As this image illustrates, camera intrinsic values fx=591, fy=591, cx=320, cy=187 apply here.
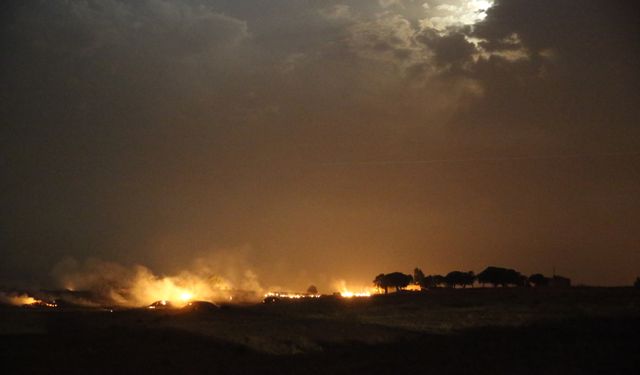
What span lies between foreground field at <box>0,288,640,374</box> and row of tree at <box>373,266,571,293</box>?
192 feet

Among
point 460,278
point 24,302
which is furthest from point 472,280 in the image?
point 24,302

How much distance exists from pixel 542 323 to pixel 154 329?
2113 cm

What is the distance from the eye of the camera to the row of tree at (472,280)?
98.2 m

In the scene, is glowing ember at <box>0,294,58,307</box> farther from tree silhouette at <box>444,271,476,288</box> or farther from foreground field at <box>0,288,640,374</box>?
tree silhouette at <box>444,271,476,288</box>

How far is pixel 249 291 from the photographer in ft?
338

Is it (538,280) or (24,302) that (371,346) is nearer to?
(24,302)

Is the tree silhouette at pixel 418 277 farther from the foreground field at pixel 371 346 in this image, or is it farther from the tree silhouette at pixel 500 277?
the foreground field at pixel 371 346

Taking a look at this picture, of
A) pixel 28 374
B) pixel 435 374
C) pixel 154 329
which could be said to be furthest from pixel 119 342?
pixel 435 374

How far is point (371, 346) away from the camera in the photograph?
2820cm

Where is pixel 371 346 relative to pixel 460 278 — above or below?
below

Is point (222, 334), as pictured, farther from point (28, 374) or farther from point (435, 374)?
point (435, 374)

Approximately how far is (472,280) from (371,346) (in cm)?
8245

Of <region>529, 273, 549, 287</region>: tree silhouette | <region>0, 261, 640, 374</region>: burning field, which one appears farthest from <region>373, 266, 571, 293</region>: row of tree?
<region>0, 261, 640, 374</region>: burning field

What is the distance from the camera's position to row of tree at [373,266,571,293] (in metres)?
98.2
